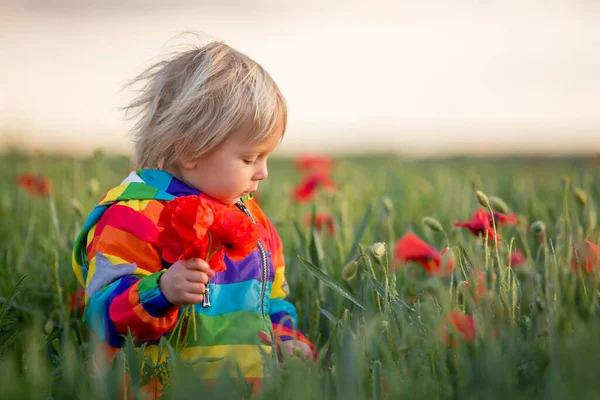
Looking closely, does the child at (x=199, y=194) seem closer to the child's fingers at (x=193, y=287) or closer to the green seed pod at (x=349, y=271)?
the child's fingers at (x=193, y=287)

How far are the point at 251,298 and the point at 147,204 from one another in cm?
35

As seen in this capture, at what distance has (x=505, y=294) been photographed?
136 cm

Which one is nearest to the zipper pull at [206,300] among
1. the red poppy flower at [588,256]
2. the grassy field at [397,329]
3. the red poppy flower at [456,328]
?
the grassy field at [397,329]

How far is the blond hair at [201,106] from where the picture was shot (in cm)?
169

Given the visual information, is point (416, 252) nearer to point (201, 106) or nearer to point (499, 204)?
point (499, 204)

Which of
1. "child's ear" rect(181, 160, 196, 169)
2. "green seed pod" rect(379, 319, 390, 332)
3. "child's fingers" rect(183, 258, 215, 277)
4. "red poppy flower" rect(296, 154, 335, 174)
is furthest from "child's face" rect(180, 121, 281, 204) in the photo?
"red poppy flower" rect(296, 154, 335, 174)

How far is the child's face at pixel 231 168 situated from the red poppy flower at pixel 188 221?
379mm

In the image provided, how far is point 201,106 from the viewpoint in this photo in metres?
1.71

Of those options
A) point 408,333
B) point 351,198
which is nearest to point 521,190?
point 351,198

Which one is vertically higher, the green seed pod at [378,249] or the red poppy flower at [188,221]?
the red poppy flower at [188,221]

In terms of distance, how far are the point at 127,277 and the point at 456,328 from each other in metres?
0.74

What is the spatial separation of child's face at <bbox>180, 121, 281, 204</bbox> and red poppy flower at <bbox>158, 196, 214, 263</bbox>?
14.9 inches

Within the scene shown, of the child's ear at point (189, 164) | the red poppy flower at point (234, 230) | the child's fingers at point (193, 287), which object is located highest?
the child's ear at point (189, 164)

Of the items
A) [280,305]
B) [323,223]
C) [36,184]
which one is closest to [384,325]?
[280,305]
